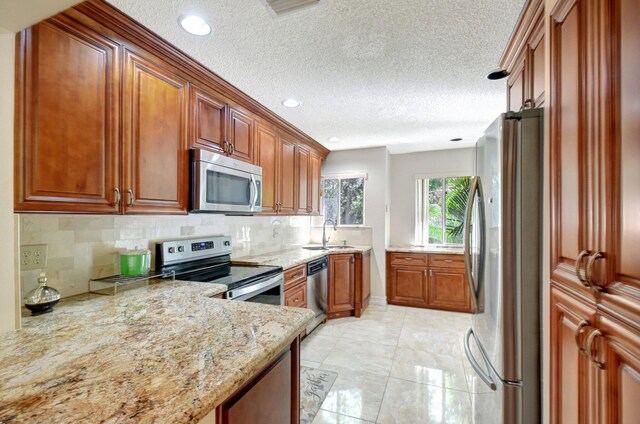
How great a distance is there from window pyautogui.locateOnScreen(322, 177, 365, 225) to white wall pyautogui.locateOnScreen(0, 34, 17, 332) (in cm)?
380

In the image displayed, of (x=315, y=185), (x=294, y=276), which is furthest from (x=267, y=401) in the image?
(x=315, y=185)

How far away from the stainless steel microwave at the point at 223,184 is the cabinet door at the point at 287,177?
512 mm

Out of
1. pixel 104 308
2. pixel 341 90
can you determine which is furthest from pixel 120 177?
pixel 341 90

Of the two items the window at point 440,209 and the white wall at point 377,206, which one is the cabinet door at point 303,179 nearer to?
the white wall at point 377,206

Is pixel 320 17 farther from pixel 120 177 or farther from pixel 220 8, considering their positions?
pixel 120 177

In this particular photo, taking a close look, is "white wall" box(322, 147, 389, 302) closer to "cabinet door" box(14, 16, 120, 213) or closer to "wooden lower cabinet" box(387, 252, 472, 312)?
"wooden lower cabinet" box(387, 252, 472, 312)

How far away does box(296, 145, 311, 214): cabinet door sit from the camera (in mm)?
3561

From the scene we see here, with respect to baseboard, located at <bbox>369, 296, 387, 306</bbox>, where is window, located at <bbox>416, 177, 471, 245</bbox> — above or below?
above

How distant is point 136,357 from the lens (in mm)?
831

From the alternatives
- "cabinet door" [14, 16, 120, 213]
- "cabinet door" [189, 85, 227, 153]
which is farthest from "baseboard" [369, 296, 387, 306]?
"cabinet door" [14, 16, 120, 213]

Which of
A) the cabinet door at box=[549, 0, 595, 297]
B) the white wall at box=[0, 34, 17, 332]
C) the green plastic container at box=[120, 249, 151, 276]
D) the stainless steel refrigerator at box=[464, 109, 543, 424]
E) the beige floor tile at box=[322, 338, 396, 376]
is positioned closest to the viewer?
the cabinet door at box=[549, 0, 595, 297]

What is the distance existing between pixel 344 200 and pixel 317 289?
1754mm

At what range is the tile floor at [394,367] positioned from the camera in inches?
75.9

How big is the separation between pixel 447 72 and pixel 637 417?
2032mm
